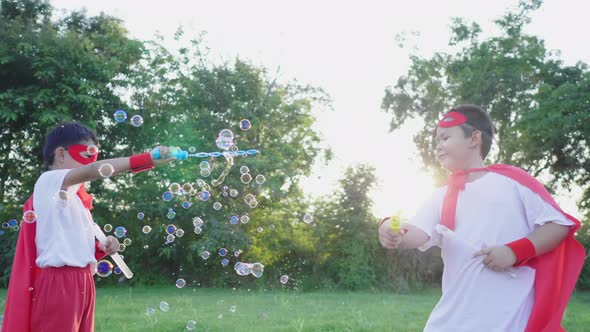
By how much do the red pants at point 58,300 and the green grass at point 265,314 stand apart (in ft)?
12.0

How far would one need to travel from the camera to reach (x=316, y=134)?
20438 mm

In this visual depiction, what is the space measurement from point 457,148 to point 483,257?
596mm

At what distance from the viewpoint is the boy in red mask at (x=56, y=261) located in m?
3.50

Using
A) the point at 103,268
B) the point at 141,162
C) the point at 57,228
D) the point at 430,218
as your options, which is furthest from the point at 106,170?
the point at 430,218

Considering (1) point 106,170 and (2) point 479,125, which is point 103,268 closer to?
(1) point 106,170

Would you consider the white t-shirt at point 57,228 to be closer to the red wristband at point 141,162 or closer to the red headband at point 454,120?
the red wristband at point 141,162

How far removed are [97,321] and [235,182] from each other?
7.47m

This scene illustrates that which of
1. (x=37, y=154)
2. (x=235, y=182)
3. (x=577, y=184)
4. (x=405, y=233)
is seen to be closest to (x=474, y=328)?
(x=405, y=233)

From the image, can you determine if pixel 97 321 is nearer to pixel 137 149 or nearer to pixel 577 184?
pixel 137 149

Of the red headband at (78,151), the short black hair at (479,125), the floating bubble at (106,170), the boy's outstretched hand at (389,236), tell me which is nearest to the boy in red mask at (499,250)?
the boy's outstretched hand at (389,236)

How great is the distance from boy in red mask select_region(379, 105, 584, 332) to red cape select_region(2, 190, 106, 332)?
2.00 m

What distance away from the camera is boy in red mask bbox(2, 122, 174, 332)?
11.5 ft

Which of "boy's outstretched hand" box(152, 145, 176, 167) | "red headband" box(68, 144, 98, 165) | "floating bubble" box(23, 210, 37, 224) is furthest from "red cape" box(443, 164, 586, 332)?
"floating bubble" box(23, 210, 37, 224)

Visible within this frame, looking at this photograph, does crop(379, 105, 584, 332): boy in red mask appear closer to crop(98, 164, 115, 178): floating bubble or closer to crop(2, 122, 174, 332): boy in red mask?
crop(98, 164, 115, 178): floating bubble
